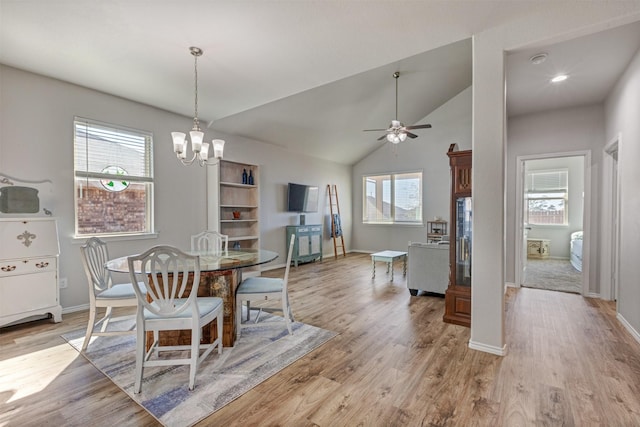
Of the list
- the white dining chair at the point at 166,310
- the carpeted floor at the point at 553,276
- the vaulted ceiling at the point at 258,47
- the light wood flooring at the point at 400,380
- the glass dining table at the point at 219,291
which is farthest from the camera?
the carpeted floor at the point at 553,276

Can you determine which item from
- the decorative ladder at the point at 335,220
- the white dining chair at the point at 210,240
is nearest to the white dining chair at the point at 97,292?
the white dining chair at the point at 210,240

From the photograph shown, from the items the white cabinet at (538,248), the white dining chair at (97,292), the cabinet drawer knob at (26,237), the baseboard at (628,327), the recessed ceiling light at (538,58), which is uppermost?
the recessed ceiling light at (538,58)

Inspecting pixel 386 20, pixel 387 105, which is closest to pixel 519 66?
pixel 386 20

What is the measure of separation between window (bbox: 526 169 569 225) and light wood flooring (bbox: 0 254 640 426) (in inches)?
198

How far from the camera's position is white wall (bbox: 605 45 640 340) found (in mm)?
2771

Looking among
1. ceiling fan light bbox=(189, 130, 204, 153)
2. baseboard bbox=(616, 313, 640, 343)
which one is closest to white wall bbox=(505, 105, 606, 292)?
baseboard bbox=(616, 313, 640, 343)

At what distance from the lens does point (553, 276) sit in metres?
5.32

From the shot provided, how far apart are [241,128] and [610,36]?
4807 millimetres

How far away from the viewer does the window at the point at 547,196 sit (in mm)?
7293

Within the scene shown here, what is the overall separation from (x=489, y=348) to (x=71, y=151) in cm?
488

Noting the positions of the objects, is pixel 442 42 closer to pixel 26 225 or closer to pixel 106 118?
pixel 106 118

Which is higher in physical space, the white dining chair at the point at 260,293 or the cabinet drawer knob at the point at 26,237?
the cabinet drawer knob at the point at 26,237

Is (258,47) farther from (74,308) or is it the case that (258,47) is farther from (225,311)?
(74,308)

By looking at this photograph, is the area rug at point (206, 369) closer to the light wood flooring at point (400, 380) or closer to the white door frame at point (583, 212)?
the light wood flooring at point (400, 380)
